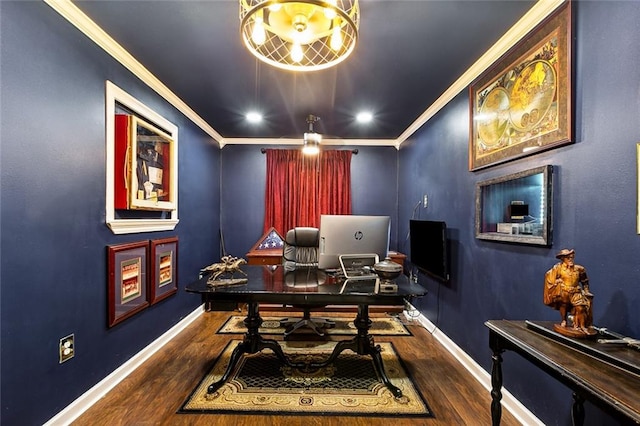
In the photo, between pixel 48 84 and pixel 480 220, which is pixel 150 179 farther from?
pixel 480 220

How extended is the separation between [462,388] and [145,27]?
11.1 feet

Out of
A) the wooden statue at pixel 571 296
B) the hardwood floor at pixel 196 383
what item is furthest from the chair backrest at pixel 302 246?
the wooden statue at pixel 571 296

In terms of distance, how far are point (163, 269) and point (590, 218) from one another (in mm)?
3228

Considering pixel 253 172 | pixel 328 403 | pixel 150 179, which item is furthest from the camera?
pixel 253 172

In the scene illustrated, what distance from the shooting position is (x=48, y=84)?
159 cm

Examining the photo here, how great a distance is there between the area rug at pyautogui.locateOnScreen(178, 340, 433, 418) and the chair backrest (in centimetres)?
92

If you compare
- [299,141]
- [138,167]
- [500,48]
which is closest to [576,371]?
[500,48]

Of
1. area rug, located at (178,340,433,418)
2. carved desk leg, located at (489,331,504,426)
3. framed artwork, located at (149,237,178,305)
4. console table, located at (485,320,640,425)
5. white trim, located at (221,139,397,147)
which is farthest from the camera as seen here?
white trim, located at (221,139,397,147)

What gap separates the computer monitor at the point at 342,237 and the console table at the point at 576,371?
3.18 ft

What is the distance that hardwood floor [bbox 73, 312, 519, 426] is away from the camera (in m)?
1.74

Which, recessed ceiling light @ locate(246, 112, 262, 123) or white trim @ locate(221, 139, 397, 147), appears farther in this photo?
white trim @ locate(221, 139, 397, 147)

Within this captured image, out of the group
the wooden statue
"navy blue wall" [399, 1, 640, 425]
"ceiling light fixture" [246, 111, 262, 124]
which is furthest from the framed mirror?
"ceiling light fixture" [246, 111, 262, 124]

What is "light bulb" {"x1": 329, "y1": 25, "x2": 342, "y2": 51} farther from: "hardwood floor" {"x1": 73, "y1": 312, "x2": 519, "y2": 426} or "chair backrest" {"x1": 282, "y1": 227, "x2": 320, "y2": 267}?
"hardwood floor" {"x1": 73, "y1": 312, "x2": 519, "y2": 426}

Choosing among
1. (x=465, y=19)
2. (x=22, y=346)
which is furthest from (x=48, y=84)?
(x=465, y=19)
